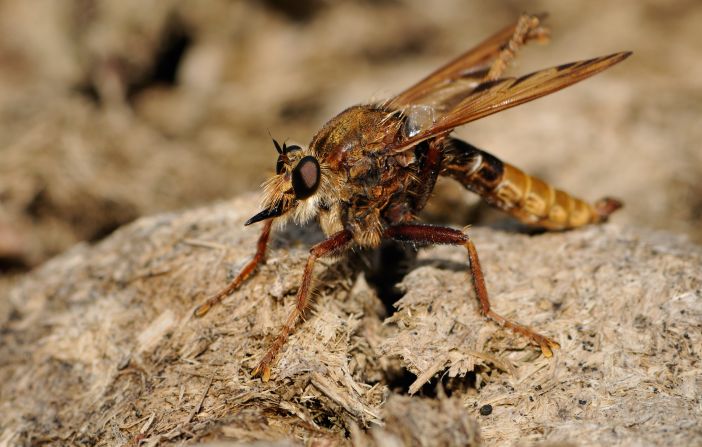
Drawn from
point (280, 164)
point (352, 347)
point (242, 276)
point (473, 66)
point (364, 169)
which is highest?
point (473, 66)

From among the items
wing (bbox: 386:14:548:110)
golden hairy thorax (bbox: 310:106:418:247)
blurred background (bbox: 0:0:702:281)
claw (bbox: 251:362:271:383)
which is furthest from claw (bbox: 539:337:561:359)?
blurred background (bbox: 0:0:702:281)

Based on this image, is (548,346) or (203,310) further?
(203,310)

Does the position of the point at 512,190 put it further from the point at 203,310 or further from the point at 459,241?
the point at 203,310

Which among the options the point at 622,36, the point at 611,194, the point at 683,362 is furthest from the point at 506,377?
the point at 622,36

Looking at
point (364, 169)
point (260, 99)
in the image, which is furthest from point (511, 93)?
point (260, 99)

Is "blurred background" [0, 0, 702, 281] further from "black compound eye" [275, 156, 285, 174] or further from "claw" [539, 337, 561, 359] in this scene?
"claw" [539, 337, 561, 359]

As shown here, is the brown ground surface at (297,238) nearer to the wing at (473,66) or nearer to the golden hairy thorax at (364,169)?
the wing at (473,66)

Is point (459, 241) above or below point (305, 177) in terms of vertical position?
below
